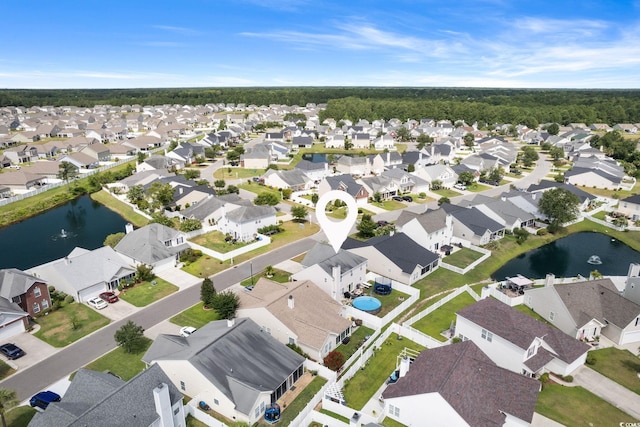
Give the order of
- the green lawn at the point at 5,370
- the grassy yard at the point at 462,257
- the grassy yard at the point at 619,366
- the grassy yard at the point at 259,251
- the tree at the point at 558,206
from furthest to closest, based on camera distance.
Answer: the tree at the point at 558,206, the grassy yard at the point at 462,257, the grassy yard at the point at 259,251, the grassy yard at the point at 619,366, the green lawn at the point at 5,370

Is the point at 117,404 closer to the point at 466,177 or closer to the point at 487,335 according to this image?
the point at 487,335

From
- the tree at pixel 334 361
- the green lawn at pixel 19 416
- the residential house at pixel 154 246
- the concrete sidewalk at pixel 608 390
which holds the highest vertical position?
the residential house at pixel 154 246

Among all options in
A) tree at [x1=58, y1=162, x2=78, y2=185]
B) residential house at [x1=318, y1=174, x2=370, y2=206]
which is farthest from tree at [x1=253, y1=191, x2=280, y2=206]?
tree at [x1=58, y1=162, x2=78, y2=185]

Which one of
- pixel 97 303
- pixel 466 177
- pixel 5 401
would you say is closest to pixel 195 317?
pixel 97 303

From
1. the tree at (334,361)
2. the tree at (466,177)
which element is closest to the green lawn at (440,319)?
the tree at (334,361)

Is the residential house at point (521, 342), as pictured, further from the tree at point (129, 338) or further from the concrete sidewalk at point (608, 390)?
the tree at point (129, 338)

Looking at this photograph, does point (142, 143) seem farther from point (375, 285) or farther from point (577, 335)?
point (577, 335)

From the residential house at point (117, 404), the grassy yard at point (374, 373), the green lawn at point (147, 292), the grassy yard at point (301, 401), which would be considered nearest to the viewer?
the residential house at point (117, 404)

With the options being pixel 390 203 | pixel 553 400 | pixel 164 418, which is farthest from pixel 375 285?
pixel 390 203
